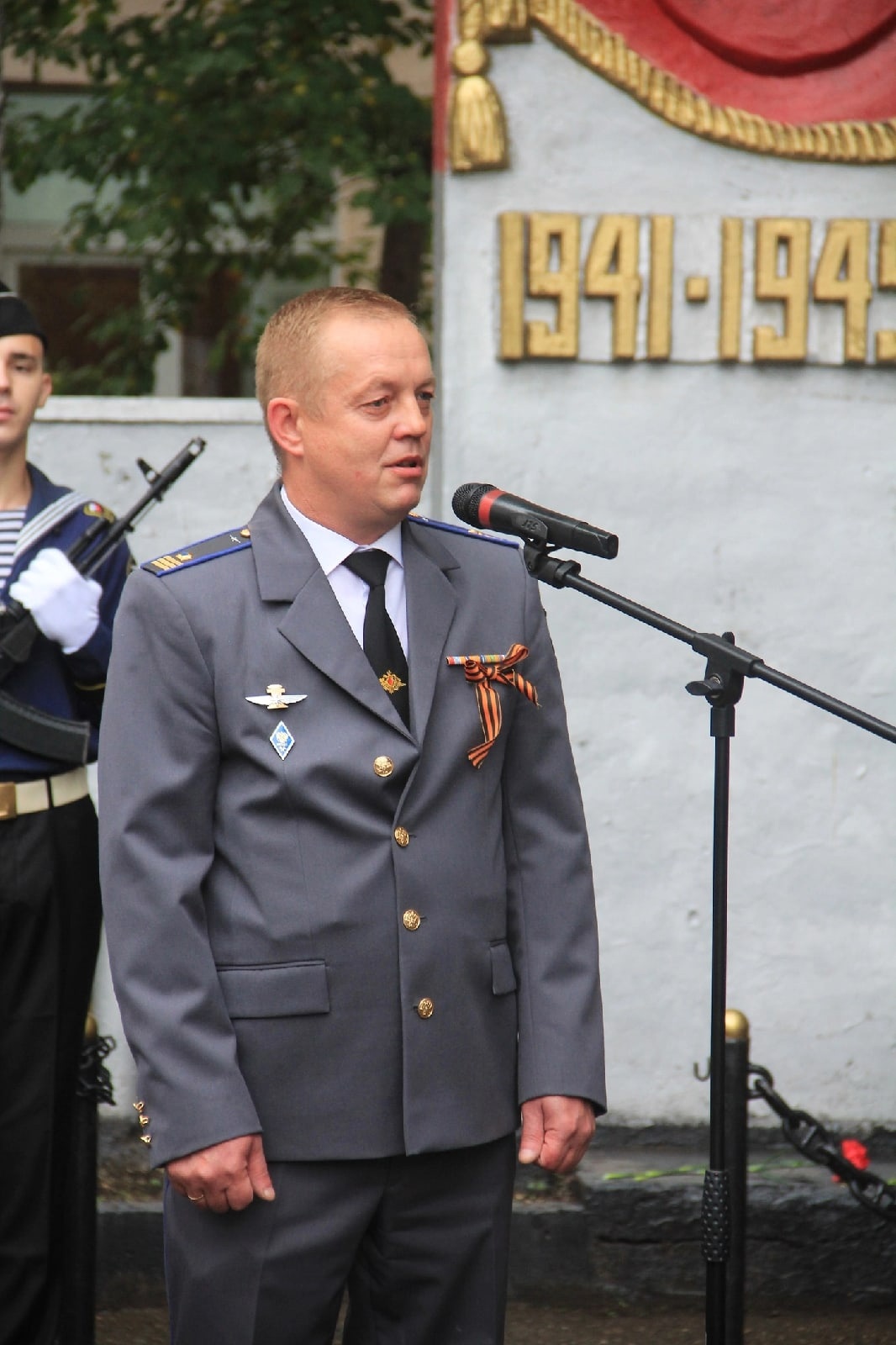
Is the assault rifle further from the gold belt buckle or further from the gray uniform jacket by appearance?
the gray uniform jacket

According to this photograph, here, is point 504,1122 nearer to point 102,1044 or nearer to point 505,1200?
point 505,1200

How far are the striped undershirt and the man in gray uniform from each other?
102cm

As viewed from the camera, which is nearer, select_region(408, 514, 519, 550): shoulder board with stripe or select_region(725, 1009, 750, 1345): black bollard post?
select_region(408, 514, 519, 550): shoulder board with stripe

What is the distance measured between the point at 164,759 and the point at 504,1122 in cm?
70

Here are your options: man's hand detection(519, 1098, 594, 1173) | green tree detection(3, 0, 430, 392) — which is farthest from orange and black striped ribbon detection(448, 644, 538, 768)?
green tree detection(3, 0, 430, 392)

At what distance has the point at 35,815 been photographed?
3.28 metres

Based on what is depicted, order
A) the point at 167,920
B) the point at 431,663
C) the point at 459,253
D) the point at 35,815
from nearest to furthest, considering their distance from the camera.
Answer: the point at 167,920
the point at 431,663
the point at 35,815
the point at 459,253

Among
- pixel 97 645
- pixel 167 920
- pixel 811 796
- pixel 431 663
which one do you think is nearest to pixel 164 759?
pixel 167 920

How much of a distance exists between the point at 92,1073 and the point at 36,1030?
0.45 ft

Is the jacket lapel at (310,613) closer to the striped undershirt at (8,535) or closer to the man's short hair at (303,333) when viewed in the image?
the man's short hair at (303,333)

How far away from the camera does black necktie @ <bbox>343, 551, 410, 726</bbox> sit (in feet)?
7.86

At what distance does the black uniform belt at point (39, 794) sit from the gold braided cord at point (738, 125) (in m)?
2.12

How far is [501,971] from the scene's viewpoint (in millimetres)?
2420

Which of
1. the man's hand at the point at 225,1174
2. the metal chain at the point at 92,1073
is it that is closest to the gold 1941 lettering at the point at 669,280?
the metal chain at the point at 92,1073
